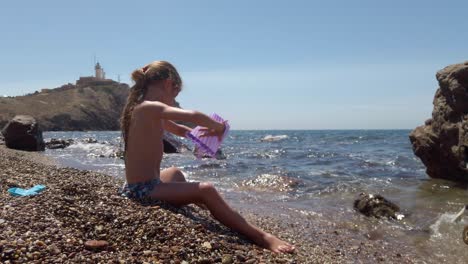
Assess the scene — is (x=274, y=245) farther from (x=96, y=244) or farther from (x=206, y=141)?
(x=96, y=244)

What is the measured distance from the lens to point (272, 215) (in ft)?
28.3

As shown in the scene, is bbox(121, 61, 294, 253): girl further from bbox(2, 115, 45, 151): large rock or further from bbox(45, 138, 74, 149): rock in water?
bbox(45, 138, 74, 149): rock in water

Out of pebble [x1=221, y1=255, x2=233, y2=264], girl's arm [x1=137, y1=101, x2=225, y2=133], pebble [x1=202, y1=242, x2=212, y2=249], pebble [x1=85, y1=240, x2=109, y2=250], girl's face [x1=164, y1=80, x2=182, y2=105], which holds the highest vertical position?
girl's face [x1=164, y1=80, x2=182, y2=105]

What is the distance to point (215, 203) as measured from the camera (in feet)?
17.2

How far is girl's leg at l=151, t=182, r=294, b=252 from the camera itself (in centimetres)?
505

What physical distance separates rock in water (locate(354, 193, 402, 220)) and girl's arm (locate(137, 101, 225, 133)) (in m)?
5.09

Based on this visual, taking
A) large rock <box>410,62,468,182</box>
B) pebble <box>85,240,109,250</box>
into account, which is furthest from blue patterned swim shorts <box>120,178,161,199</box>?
large rock <box>410,62,468,182</box>

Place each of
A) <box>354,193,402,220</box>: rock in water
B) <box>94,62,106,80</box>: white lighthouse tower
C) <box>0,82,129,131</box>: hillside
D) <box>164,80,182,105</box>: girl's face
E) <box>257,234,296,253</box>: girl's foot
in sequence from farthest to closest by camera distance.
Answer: <box>94,62,106,80</box>: white lighthouse tower
<box>0,82,129,131</box>: hillside
<box>354,193,402,220</box>: rock in water
<box>164,80,182,105</box>: girl's face
<box>257,234,296,253</box>: girl's foot

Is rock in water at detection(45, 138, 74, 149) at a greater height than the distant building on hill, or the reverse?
the distant building on hill

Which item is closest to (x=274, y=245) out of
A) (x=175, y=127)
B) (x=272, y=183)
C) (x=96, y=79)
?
(x=175, y=127)

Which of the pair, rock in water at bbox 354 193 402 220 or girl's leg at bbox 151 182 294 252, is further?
rock in water at bbox 354 193 402 220

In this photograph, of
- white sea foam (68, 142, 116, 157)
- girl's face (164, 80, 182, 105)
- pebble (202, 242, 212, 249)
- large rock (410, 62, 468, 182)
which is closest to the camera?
pebble (202, 242, 212, 249)

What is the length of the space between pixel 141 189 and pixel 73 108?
96260 mm

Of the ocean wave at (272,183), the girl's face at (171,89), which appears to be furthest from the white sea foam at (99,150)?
the girl's face at (171,89)
